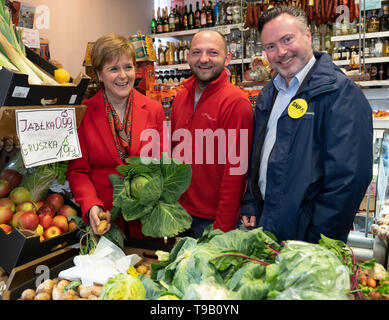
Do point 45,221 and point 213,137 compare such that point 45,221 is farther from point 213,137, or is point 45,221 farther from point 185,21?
point 185,21

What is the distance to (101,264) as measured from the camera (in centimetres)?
148

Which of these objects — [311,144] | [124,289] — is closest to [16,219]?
[124,289]

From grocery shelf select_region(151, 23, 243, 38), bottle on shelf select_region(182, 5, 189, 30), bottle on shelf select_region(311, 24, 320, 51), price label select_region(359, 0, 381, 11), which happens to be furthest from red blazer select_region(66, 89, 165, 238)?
bottle on shelf select_region(182, 5, 189, 30)

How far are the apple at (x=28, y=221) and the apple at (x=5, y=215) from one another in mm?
58

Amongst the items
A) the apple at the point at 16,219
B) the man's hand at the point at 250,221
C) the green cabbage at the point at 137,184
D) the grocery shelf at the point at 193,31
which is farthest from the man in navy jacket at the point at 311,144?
the grocery shelf at the point at 193,31

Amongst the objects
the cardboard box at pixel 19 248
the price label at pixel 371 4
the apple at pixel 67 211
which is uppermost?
the price label at pixel 371 4

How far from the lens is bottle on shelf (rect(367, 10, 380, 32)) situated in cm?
489

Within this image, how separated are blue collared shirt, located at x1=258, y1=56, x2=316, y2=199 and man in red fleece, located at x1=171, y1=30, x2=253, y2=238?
0.71ft

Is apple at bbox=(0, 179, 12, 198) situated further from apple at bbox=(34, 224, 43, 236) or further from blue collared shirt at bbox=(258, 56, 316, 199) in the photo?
blue collared shirt at bbox=(258, 56, 316, 199)

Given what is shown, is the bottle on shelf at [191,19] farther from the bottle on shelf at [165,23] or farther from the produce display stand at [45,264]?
the produce display stand at [45,264]

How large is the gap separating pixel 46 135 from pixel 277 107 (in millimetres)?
1167

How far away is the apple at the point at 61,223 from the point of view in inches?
67.1
